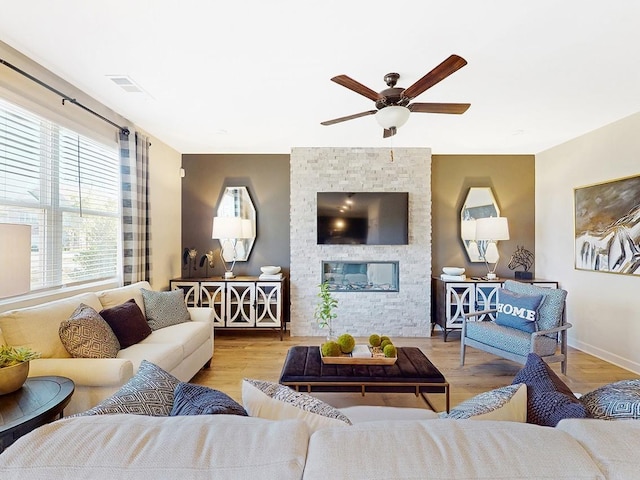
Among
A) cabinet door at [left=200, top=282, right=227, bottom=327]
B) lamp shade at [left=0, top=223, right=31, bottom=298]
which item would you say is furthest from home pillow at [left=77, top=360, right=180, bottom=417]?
cabinet door at [left=200, top=282, right=227, bottom=327]

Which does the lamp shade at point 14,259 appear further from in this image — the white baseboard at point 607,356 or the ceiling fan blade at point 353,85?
the white baseboard at point 607,356

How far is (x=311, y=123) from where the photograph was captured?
3592mm

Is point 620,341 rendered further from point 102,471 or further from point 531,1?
point 102,471

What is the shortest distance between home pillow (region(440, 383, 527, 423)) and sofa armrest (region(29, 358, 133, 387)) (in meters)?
1.87

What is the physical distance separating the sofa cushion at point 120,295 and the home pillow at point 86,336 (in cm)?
43

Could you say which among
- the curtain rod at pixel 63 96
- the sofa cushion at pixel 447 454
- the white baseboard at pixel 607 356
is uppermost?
the curtain rod at pixel 63 96

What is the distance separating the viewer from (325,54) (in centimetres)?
226

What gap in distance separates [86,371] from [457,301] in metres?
3.99

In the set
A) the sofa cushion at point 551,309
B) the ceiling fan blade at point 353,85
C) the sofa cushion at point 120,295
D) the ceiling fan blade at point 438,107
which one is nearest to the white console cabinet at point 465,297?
the sofa cushion at point 551,309

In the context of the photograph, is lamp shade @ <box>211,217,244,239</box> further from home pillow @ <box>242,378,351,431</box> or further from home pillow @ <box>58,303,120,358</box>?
home pillow @ <box>242,378,351,431</box>

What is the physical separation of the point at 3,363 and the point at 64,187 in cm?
166

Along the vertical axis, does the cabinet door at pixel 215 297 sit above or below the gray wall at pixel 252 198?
below

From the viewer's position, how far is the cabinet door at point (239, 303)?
14.1 ft

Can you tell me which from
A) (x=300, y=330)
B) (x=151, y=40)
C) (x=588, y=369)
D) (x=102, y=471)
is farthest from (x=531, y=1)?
(x=300, y=330)
